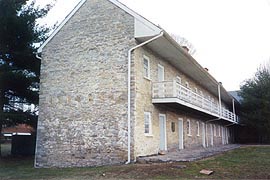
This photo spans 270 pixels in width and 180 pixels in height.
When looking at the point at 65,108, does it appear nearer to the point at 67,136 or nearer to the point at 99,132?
the point at 67,136

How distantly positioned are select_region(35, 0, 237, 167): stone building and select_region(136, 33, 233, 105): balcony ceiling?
0.18 feet

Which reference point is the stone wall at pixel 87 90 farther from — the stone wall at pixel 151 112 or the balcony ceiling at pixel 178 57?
the balcony ceiling at pixel 178 57

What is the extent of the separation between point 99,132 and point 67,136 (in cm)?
201

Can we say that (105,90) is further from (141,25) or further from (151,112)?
(141,25)

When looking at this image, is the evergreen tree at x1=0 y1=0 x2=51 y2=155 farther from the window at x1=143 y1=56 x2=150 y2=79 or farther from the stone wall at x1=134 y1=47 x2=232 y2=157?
the stone wall at x1=134 y1=47 x2=232 y2=157

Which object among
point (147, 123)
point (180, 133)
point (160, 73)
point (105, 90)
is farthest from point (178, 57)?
point (105, 90)

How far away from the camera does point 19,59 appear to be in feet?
59.7

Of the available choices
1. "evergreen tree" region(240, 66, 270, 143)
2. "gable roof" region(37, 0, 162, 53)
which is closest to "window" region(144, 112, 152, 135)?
"gable roof" region(37, 0, 162, 53)

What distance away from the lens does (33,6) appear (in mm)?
A: 19000

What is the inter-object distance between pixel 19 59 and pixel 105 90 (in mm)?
7585

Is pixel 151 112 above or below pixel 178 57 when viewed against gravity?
below

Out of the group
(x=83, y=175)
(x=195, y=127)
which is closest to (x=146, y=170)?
(x=83, y=175)

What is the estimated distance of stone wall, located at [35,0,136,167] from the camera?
13547 millimetres

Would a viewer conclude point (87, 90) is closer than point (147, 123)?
No
